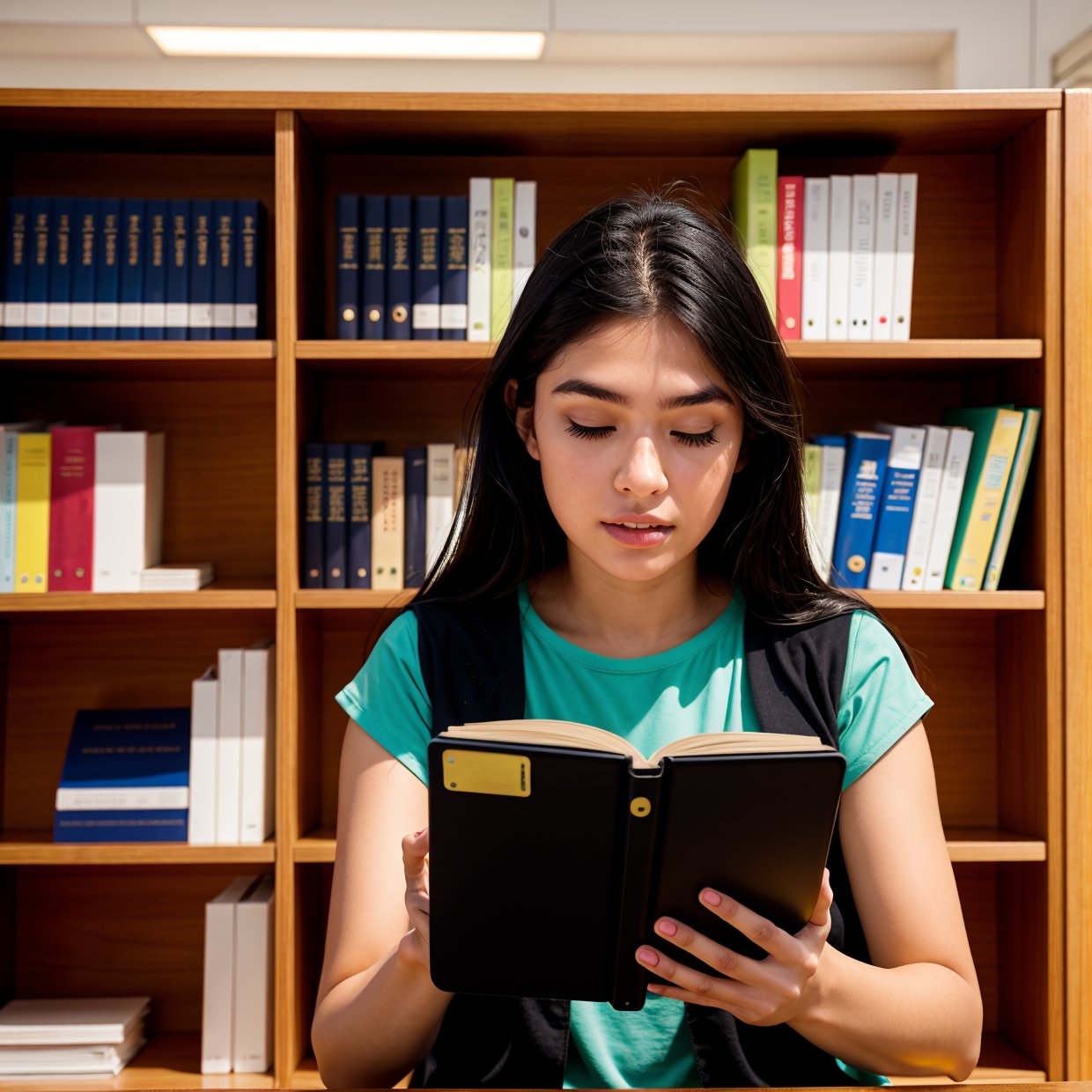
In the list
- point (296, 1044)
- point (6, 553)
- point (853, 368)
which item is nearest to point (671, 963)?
point (296, 1044)

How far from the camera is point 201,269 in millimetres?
1921

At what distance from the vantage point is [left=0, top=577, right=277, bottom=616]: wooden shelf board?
1842 millimetres

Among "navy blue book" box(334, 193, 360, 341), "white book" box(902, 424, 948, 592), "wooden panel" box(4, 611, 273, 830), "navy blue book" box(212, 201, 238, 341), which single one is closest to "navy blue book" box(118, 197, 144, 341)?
"navy blue book" box(212, 201, 238, 341)

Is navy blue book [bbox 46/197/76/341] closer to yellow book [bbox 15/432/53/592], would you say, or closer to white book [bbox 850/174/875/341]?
yellow book [bbox 15/432/53/592]

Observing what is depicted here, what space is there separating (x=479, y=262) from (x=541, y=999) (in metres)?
1.30

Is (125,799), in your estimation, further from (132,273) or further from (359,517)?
(132,273)

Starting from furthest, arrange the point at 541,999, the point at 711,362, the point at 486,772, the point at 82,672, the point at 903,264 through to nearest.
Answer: the point at 82,672 → the point at 903,264 → the point at 711,362 → the point at 541,999 → the point at 486,772

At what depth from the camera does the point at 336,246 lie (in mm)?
1935

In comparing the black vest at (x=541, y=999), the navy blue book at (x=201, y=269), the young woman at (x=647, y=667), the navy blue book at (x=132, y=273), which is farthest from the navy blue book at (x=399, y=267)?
the black vest at (x=541, y=999)

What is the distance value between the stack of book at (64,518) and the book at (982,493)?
1.47 meters

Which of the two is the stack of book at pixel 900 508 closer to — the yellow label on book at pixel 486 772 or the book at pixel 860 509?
the book at pixel 860 509

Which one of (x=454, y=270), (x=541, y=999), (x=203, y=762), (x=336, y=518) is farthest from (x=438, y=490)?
(x=541, y=999)

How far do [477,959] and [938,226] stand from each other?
1.81 meters

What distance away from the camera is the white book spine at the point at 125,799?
74.4 inches
